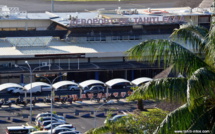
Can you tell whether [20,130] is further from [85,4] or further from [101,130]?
[85,4]

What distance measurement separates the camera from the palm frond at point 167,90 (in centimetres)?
1897

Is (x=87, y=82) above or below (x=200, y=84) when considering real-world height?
below

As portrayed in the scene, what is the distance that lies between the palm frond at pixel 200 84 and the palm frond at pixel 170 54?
122 centimetres

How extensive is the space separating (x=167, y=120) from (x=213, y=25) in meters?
3.43

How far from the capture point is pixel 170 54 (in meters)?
19.6

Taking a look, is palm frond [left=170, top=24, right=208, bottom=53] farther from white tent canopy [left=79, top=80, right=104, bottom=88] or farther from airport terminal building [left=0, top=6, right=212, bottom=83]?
white tent canopy [left=79, top=80, right=104, bottom=88]

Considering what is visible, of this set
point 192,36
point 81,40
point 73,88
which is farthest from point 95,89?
point 192,36


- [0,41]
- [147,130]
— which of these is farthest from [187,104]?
[0,41]

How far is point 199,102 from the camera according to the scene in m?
19.0

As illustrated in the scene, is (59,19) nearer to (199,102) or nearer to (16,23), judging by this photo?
(16,23)

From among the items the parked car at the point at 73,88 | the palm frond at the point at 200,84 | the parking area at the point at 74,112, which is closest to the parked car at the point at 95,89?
the parked car at the point at 73,88

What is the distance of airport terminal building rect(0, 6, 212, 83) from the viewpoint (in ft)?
237

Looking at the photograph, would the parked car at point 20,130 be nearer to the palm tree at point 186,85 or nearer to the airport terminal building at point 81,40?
the airport terminal building at point 81,40

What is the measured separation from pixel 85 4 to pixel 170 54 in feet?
302
